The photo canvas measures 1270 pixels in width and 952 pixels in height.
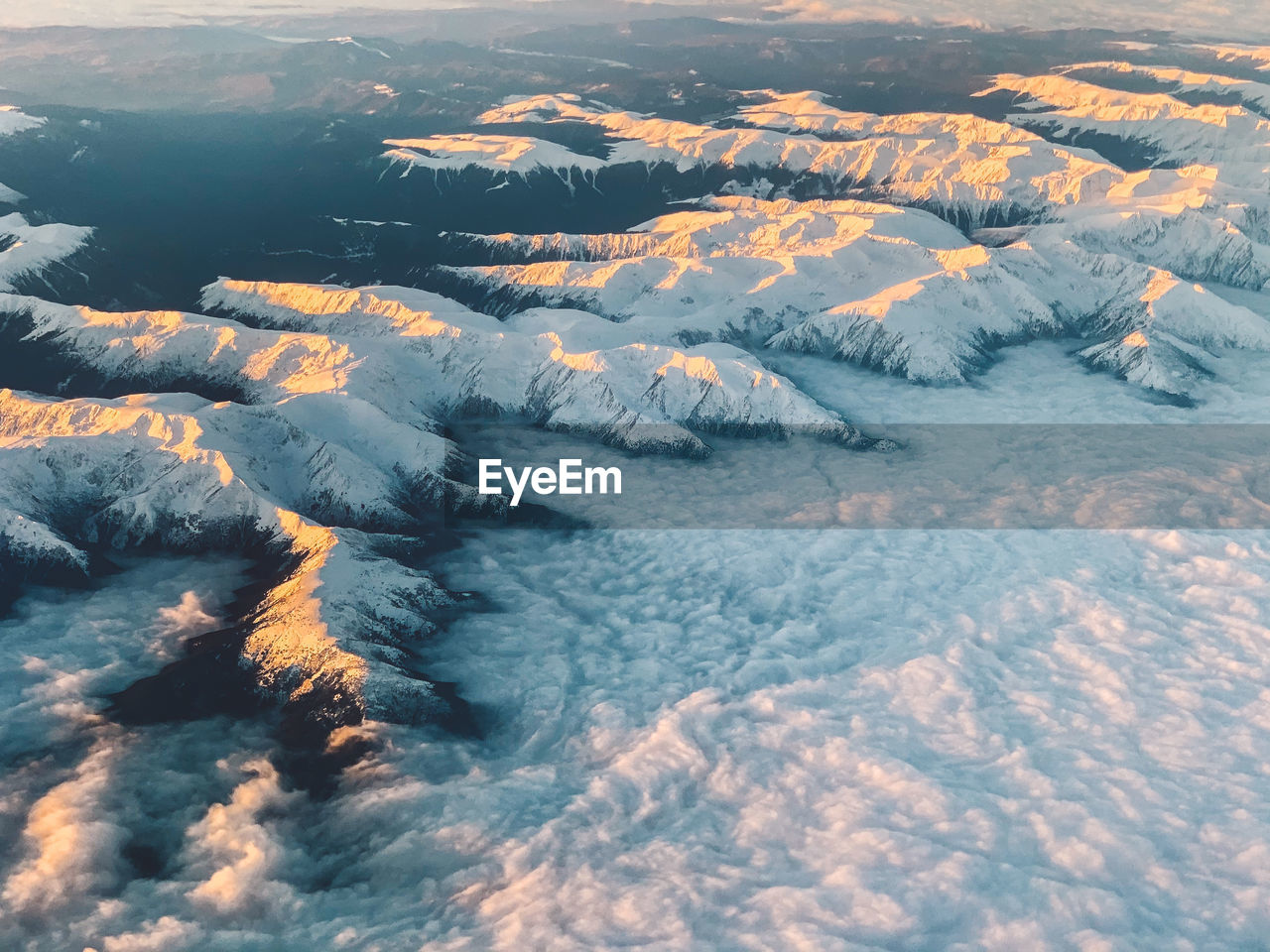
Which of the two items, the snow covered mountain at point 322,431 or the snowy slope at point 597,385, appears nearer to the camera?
the snow covered mountain at point 322,431

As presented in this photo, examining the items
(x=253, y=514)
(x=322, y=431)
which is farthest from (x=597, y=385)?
(x=253, y=514)

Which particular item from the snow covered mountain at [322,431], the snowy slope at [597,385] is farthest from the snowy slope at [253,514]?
the snowy slope at [597,385]

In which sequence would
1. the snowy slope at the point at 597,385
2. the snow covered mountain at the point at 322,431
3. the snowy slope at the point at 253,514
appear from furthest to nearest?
the snowy slope at the point at 597,385
the snow covered mountain at the point at 322,431
the snowy slope at the point at 253,514

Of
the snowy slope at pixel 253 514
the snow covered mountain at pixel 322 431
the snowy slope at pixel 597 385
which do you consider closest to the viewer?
the snowy slope at pixel 253 514

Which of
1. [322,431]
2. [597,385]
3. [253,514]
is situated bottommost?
[253,514]

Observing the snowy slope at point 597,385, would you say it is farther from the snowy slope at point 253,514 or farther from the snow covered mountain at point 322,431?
the snowy slope at point 253,514

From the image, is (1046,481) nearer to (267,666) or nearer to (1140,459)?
(1140,459)

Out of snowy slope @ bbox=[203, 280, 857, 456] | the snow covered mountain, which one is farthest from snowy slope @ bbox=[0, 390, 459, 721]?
snowy slope @ bbox=[203, 280, 857, 456]

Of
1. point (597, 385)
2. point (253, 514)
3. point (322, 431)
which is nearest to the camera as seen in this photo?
point (253, 514)

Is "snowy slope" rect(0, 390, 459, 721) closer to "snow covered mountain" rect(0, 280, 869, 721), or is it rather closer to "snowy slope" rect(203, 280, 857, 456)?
"snow covered mountain" rect(0, 280, 869, 721)

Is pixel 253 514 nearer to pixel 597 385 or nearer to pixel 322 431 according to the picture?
pixel 322 431

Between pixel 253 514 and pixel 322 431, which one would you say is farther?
pixel 322 431
